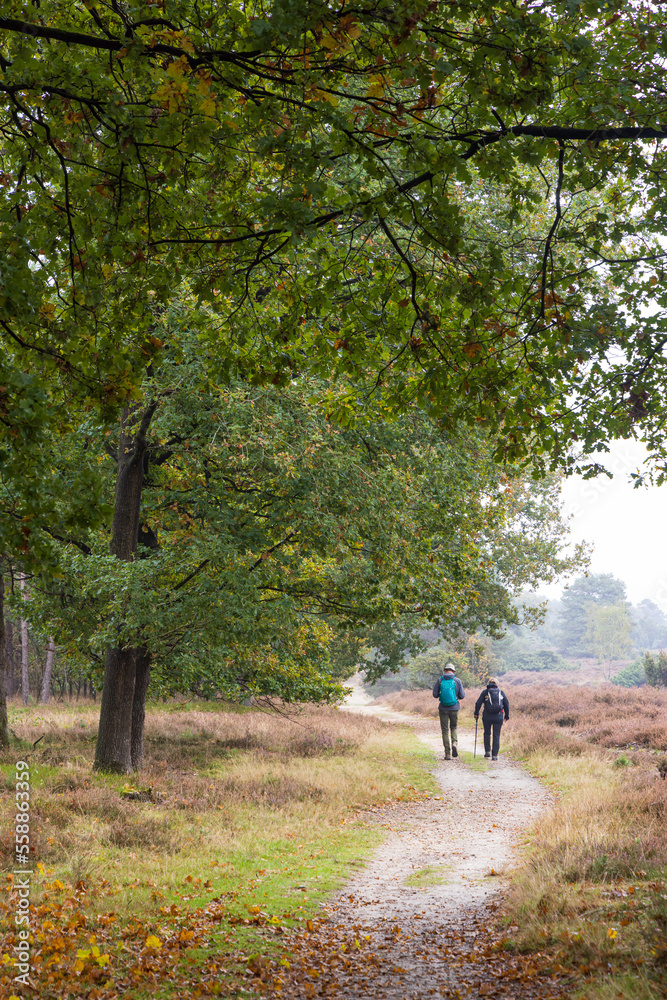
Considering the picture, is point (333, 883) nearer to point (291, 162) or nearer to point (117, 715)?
point (117, 715)

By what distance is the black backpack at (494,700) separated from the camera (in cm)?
1630

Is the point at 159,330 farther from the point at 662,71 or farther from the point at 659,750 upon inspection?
the point at 659,750

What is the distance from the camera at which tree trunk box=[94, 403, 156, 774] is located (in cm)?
1111

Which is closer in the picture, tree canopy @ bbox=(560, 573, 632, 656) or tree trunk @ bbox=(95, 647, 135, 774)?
tree trunk @ bbox=(95, 647, 135, 774)

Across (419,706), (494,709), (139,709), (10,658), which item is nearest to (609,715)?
(494,709)

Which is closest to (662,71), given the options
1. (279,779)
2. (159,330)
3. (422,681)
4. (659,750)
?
(159,330)

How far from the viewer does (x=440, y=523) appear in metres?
12.1

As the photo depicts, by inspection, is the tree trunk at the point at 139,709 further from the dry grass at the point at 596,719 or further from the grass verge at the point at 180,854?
the dry grass at the point at 596,719

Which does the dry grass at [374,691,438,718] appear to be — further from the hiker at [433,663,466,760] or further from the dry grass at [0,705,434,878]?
the hiker at [433,663,466,760]

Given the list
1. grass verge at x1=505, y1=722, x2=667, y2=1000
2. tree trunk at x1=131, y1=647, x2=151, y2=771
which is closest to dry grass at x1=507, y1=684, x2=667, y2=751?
grass verge at x1=505, y1=722, x2=667, y2=1000

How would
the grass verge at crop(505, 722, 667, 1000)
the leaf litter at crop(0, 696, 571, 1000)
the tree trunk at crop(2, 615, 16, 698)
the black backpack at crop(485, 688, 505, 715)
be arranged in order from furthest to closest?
1. the tree trunk at crop(2, 615, 16, 698)
2. the black backpack at crop(485, 688, 505, 715)
3. the leaf litter at crop(0, 696, 571, 1000)
4. the grass verge at crop(505, 722, 667, 1000)

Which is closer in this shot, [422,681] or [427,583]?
[427,583]

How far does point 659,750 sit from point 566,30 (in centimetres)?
1424

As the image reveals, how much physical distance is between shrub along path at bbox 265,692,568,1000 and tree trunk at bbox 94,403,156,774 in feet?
14.0
